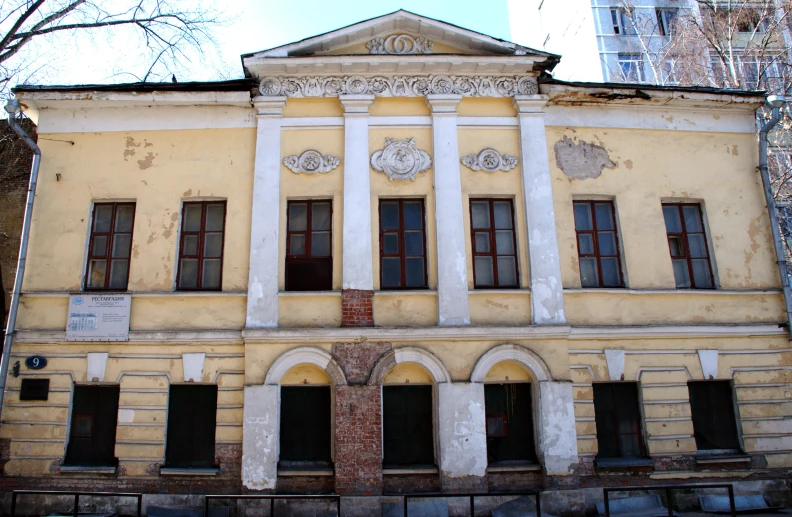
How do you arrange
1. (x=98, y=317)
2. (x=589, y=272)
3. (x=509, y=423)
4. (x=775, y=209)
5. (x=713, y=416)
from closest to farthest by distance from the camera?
(x=509, y=423), (x=98, y=317), (x=713, y=416), (x=589, y=272), (x=775, y=209)

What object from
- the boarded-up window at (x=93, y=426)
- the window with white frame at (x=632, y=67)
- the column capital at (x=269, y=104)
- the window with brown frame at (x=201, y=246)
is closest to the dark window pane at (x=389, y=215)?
the column capital at (x=269, y=104)

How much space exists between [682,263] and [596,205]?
194 cm

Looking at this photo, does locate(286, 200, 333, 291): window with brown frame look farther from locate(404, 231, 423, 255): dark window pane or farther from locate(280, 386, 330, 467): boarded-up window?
locate(280, 386, 330, 467): boarded-up window

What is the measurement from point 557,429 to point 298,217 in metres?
5.71

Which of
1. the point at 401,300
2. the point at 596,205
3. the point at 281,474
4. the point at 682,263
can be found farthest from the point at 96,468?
the point at 682,263

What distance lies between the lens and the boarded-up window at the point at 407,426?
875cm

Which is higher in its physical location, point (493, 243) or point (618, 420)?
point (493, 243)

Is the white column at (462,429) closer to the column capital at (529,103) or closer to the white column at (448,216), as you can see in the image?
the white column at (448,216)

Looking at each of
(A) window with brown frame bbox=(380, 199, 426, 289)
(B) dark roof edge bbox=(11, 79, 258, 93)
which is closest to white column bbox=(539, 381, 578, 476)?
(A) window with brown frame bbox=(380, 199, 426, 289)

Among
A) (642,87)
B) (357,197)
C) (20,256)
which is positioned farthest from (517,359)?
(20,256)

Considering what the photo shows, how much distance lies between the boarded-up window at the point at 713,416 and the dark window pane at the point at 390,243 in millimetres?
5795

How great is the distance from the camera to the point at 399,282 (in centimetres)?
929

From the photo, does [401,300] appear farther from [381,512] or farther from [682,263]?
[682,263]

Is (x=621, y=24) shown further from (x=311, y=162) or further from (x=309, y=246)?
(x=309, y=246)
